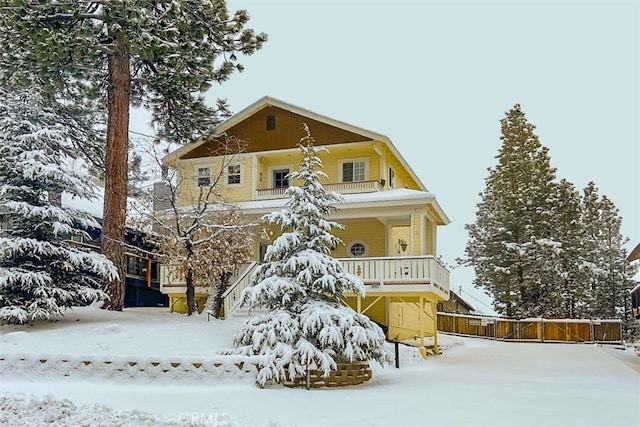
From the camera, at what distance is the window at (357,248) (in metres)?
20.9

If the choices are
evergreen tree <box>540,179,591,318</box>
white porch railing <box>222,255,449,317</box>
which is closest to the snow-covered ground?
white porch railing <box>222,255,449,317</box>

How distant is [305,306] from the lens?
472 inches

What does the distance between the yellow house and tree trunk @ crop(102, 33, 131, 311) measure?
194 centimetres

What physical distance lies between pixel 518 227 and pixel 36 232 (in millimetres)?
21166

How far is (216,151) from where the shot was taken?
70.6 feet

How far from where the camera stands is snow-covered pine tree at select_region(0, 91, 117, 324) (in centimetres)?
1438

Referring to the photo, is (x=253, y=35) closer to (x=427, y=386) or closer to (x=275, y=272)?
(x=275, y=272)

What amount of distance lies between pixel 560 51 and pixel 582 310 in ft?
39.5

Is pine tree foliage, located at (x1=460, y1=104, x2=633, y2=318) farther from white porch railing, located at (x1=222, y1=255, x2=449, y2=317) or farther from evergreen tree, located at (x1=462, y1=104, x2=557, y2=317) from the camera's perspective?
white porch railing, located at (x1=222, y1=255, x2=449, y2=317)

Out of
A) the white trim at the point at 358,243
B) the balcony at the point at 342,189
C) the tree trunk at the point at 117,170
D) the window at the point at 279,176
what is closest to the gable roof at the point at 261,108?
the balcony at the point at 342,189

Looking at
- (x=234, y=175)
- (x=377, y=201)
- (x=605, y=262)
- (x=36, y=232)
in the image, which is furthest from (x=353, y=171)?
(x=605, y=262)

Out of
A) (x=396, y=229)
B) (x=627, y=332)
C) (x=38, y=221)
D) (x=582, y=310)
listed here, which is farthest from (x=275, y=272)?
(x=582, y=310)

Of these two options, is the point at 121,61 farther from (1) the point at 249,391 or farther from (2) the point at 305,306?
(1) the point at 249,391

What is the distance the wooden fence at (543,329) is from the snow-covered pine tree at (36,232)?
55.2 feet
